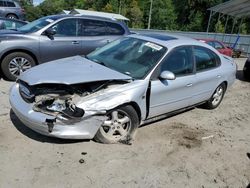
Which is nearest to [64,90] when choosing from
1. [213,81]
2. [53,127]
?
[53,127]

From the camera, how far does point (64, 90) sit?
4277mm

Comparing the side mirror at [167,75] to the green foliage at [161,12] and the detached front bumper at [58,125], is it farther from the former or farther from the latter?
the green foliage at [161,12]

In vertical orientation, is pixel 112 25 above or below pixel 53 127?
above

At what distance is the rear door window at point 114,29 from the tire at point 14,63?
237 centimetres

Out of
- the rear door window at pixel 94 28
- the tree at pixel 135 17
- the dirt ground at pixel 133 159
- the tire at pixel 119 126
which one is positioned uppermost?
the rear door window at pixel 94 28

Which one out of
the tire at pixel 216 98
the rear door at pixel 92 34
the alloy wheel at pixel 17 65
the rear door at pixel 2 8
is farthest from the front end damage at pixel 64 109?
the rear door at pixel 2 8

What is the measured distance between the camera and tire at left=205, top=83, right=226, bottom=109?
6.68m

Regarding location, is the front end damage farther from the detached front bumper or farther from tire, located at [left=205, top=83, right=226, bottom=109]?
tire, located at [left=205, top=83, right=226, bottom=109]

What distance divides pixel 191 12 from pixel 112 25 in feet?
186

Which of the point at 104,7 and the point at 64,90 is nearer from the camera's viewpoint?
the point at 64,90

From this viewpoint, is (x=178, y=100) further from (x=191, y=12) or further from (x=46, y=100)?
(x=191, y=12)

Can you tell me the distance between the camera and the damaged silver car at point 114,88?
4086mm

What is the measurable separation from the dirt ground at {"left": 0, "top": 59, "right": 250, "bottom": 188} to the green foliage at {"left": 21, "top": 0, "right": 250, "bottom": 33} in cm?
5089

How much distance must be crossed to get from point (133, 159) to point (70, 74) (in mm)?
1471
